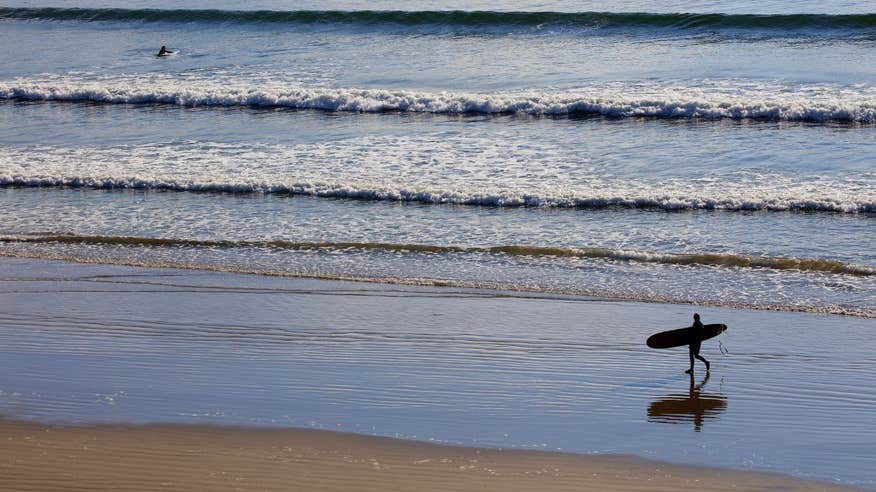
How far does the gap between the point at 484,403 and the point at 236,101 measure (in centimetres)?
1664

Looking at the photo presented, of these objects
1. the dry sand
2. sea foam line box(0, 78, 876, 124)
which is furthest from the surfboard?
sea foam line box(0, 78, 876, 124)

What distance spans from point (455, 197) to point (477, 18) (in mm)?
15434

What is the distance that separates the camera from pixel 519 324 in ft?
34.6

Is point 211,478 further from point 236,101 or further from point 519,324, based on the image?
point 236,101

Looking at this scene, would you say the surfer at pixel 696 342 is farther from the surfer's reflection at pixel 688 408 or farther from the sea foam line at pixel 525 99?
the sea foam line at pixel 525 99

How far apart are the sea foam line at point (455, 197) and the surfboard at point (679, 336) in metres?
5.72

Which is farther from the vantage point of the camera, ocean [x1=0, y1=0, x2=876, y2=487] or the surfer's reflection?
ocean [x1=0, y1=0, x2=876, y2=487]

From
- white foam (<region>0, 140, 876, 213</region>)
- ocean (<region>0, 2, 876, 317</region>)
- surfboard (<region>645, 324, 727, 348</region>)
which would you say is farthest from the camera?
white foam (<region>0, 140, 876, 213</region>)

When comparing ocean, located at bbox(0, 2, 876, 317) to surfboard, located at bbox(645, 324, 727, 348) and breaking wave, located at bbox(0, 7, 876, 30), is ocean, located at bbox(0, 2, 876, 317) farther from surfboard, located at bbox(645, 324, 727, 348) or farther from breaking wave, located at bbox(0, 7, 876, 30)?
surfboard, located at bbox(645, 324, 727, 348)

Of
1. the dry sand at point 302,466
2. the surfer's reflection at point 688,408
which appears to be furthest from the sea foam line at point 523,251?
the dry sand at point 302,466

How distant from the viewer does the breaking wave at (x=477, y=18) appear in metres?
27.2

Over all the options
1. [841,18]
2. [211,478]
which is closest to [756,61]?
[841,18]

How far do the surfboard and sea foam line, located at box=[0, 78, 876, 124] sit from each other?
37.5ft

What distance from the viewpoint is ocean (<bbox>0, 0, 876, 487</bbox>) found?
12398mm
